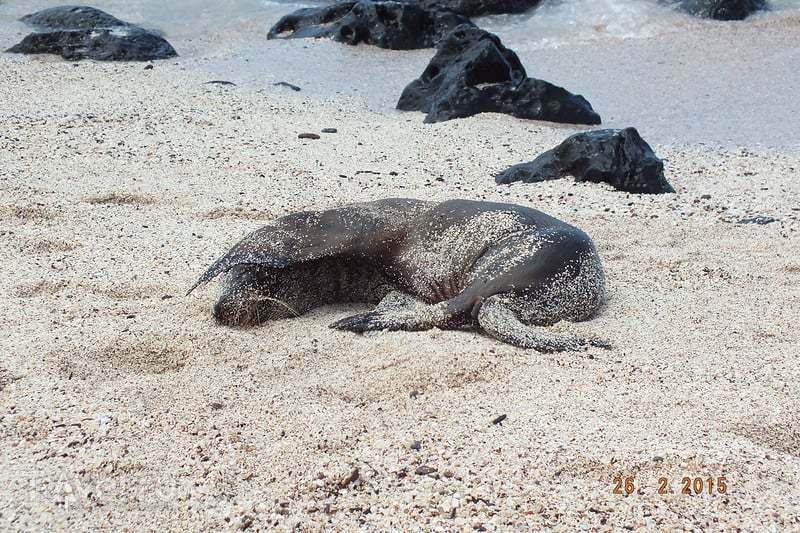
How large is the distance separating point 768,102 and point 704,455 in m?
7.39

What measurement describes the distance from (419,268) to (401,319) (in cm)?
43

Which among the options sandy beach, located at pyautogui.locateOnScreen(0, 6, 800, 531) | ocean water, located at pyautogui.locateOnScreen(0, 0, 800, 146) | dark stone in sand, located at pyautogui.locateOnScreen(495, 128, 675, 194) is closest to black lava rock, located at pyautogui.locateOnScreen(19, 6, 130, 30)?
ocean water, located at pyautogui.locateOnScreen(0, 0, 800, 146)

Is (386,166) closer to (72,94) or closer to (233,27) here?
(72,94)

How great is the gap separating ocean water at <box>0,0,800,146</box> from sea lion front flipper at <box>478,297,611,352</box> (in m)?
4.74

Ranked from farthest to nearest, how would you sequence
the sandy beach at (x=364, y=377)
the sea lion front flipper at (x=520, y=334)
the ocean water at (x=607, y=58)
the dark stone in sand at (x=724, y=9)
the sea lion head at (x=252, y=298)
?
the dark stone in sand at (x=724, y=9) → the ocean water at (x=607, y=58) → the sea lion head at (x=252, y=298) → the sea lion front flipper at (x=520, y=334) → the sandy beach at (x=364, y=377)

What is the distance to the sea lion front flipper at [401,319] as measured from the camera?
390cm

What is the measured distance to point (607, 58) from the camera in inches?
451

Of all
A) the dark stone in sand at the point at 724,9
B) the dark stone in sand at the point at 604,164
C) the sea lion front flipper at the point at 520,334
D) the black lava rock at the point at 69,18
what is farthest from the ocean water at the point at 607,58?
the sea lion front flipper at the point at 520,334

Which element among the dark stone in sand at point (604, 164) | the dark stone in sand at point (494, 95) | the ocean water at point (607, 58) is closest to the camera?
the dark stone in sand at point (604, 164)

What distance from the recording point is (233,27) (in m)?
14.5
